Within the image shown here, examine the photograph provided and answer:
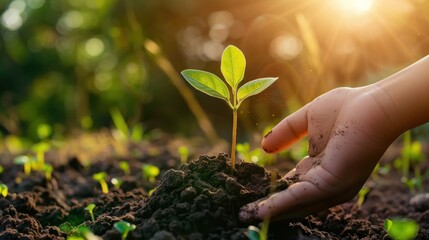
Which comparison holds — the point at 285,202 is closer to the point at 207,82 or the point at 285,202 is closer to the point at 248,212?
the point at 248,212

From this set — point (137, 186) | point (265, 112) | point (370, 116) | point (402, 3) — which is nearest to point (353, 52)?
point (402, 3)

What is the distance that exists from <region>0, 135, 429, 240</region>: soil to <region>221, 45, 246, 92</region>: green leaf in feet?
0.87

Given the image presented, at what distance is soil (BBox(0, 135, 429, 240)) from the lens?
1567 millimetres

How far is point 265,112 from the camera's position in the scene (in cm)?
431

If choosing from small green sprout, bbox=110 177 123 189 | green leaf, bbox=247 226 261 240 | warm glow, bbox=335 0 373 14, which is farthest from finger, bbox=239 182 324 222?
warm glow, bbox=335 0 373 14

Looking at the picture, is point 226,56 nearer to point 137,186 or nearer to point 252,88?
point 252,88

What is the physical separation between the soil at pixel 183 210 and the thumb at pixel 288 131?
12 cm

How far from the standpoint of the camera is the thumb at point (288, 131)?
1858 mm

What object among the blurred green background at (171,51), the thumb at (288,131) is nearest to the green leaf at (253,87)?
the thumb at (288,131)

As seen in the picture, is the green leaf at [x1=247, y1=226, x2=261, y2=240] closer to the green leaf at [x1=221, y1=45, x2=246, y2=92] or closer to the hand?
the hand

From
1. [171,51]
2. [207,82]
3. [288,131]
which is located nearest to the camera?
[207,82]

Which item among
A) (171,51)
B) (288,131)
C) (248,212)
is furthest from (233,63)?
(171,51)

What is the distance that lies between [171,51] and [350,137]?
6133mm

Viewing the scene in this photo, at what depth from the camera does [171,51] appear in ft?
25.0
